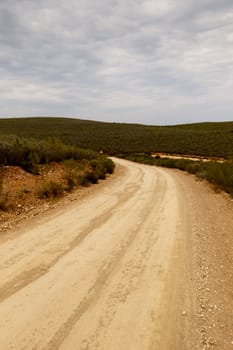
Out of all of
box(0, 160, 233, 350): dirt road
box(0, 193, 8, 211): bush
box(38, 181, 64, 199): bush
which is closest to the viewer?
box(0, 160, 233, 350): dirt road

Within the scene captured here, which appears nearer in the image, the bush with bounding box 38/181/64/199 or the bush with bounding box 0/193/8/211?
the bush with bounding box 0/193/8/211

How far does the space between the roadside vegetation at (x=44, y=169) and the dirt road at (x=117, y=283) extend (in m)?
2.80

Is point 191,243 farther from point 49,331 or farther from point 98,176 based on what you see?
point 98,176

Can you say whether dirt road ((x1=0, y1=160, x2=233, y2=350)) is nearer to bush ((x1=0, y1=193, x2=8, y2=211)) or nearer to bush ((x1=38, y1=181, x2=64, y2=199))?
bush ((x1=0, y1=193, x2=8, y2=211))

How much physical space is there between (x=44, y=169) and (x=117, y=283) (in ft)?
39.8

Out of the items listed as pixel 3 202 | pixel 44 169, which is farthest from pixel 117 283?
pixel 44 169

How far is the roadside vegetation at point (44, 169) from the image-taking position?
39.4 ft

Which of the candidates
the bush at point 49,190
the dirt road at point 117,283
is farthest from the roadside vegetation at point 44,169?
the dirt road at point 117,283

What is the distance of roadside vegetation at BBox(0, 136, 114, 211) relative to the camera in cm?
1202

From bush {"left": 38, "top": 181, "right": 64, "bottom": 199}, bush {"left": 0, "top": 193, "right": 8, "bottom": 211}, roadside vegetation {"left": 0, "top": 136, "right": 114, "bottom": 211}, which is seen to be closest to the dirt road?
bush {"left": 0, "top": 193, "right": 8, "bottom": 211}

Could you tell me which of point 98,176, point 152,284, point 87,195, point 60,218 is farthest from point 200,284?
point 98,176

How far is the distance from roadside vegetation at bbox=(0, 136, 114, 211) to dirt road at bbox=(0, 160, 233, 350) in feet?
9.17

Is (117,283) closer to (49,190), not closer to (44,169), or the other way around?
(49,190)

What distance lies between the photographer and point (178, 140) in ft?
205
